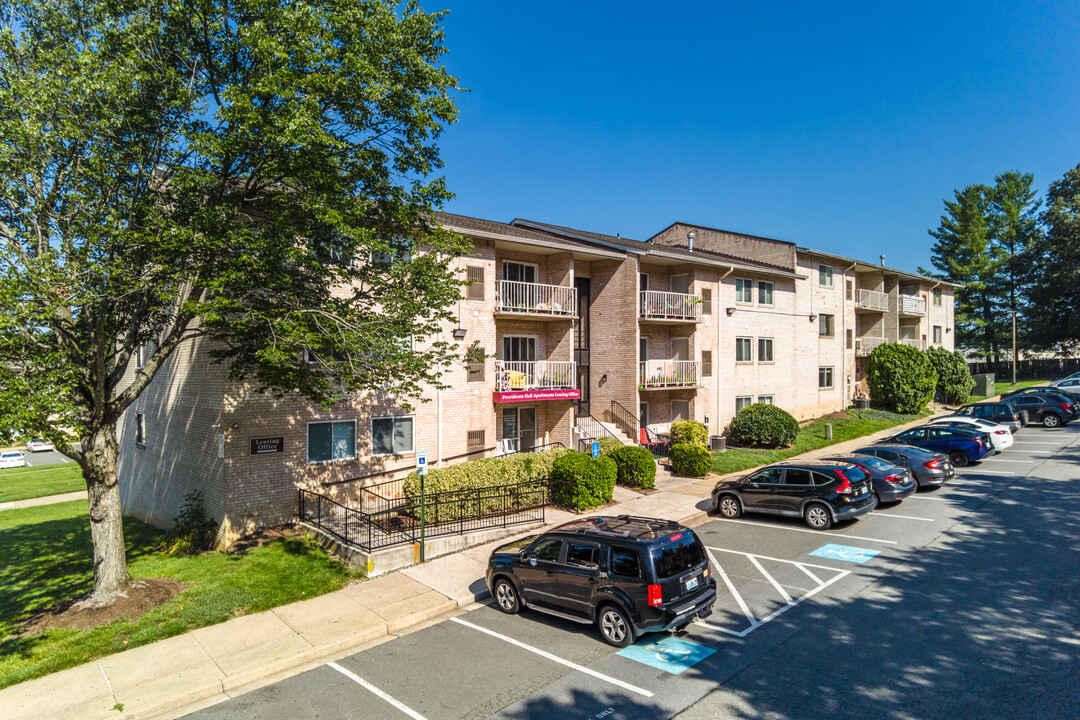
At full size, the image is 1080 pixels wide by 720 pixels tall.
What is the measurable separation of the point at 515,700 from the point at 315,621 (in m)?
4.42

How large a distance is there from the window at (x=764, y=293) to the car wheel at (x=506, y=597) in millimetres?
22592

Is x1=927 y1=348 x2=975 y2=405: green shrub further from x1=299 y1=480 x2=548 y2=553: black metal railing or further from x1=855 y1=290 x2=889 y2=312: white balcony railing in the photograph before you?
x1=299 y1=480 x2=548 y2=553: black metal railing

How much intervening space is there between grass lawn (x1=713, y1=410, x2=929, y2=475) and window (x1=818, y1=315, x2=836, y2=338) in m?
4.62

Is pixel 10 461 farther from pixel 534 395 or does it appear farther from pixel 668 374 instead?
pixel 668 374

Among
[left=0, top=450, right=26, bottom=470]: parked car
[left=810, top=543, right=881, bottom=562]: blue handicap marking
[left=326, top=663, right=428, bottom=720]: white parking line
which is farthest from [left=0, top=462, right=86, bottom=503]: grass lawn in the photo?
[left=810, top=543, right=881, bottom=562]: blue handicap marking

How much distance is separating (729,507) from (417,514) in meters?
8.28

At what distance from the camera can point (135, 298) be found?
10602 mm

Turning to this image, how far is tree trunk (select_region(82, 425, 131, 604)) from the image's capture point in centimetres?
1030

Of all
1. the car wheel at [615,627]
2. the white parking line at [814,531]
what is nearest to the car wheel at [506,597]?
the car wheel at [615,627]

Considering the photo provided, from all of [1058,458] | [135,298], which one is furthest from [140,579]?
[1058,458]

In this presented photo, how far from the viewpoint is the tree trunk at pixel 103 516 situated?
10305mm

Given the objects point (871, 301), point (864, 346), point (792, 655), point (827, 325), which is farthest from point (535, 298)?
point (871, 301)

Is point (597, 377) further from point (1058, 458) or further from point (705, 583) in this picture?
point (1058, 458)

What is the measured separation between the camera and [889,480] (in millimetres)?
15203
